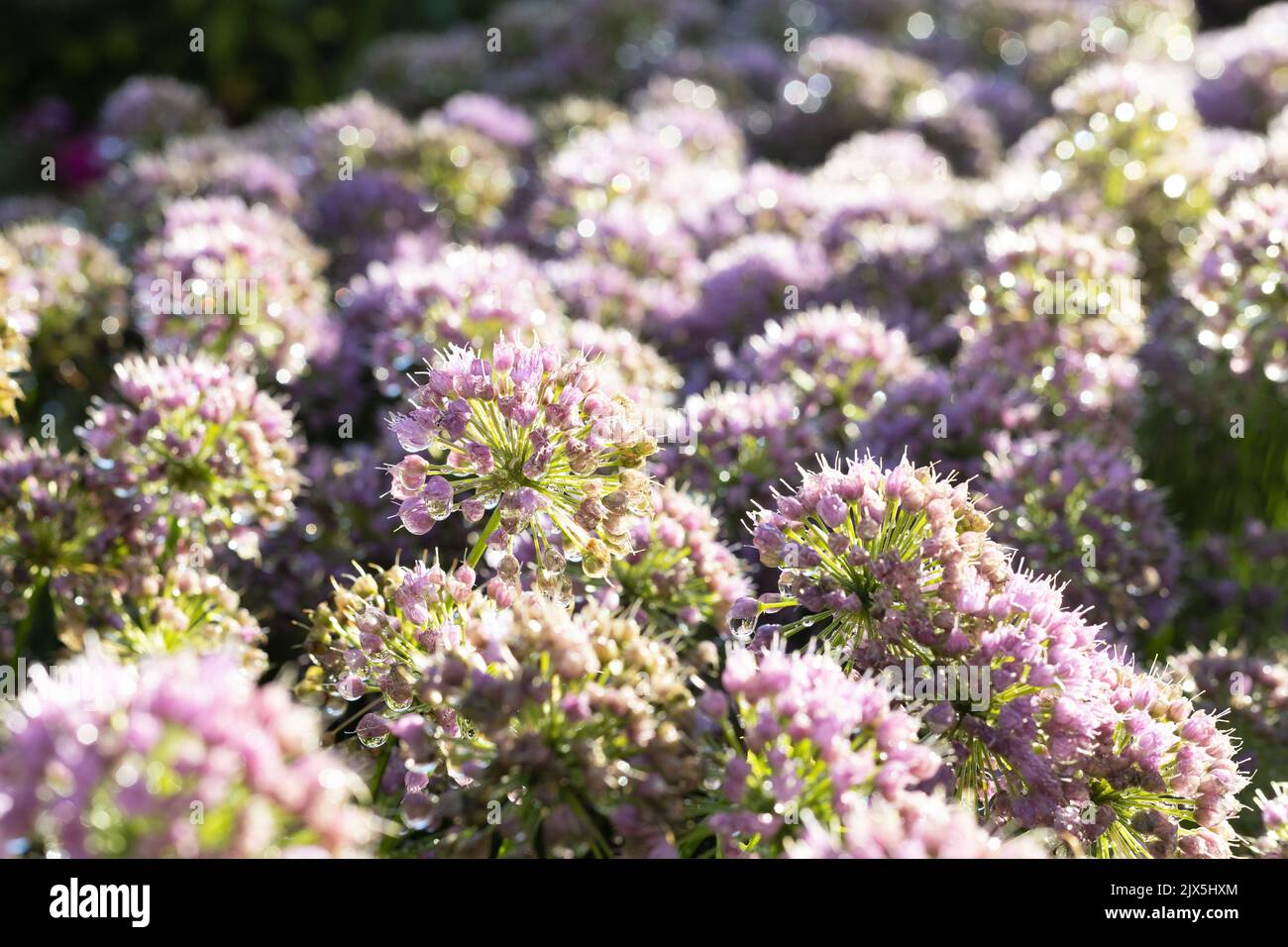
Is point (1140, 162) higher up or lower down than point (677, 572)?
higher up

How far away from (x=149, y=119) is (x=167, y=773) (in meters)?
8.11

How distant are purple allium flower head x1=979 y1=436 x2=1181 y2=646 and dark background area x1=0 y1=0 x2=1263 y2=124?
31.7ft

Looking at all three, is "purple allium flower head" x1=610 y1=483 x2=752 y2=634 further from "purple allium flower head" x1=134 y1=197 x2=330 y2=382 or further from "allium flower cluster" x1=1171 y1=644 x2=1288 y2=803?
"purple allium flower head" x1=134 y1=197 x2=330 y2=382

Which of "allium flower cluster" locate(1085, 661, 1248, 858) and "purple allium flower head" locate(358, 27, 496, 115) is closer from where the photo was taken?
"allium flower cluster" locate(1085, 661, 1248, 858)

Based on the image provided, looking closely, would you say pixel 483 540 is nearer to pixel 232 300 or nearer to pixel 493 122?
pixel 232 300

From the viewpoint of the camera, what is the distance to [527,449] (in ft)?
8.43

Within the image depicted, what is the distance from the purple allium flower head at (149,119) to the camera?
27.5 feet

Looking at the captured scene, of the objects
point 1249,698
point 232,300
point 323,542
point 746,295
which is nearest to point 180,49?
point 232,300

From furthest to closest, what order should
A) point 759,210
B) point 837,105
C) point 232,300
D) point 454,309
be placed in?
point 837,105, point 759,210, point 232,300, point 454,309

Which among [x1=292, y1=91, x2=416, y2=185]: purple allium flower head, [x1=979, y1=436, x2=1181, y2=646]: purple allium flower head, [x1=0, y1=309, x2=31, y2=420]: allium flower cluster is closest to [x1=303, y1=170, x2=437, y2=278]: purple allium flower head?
[x1=292, y1=91, x2=416, y2=185]: purple allium flower head

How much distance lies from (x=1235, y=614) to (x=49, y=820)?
4382 millimetres

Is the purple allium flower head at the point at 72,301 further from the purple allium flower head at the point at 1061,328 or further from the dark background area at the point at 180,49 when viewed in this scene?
the dark background area at the point at 180,49

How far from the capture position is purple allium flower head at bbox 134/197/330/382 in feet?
14.5
